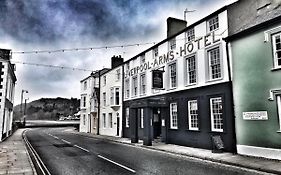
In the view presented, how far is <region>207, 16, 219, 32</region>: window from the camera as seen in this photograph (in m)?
16.2

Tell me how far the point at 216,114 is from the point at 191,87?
310cm

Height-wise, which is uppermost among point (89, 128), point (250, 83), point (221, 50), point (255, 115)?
point (221, 50)

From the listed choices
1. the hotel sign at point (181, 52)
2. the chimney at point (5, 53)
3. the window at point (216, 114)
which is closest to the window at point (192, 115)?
the window at point (216, 114)

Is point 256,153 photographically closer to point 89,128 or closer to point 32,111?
point 89,128

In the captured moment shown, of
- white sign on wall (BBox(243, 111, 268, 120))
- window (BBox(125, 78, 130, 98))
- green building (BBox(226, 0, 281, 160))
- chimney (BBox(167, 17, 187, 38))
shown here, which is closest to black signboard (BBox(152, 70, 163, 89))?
chimney (BBox(167, 17, 187, 38))

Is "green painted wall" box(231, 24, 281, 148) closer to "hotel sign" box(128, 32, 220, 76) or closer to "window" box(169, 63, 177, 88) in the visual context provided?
"hotel sign" box(128, 32, 220, 76)

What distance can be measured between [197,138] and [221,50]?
6.52m

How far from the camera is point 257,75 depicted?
12.8 meters

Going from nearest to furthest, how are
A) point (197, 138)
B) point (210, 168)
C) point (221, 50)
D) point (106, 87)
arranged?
point (210, 168) → point (221, 50) → point (197, 138) → point (106, 87)

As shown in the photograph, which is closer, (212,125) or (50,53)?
(212,125)

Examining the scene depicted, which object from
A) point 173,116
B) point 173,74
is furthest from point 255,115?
point 173,74

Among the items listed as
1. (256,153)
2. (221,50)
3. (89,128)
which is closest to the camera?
(256,153)

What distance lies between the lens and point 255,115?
41.7 ft

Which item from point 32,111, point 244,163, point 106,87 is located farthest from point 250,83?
point 32,111
